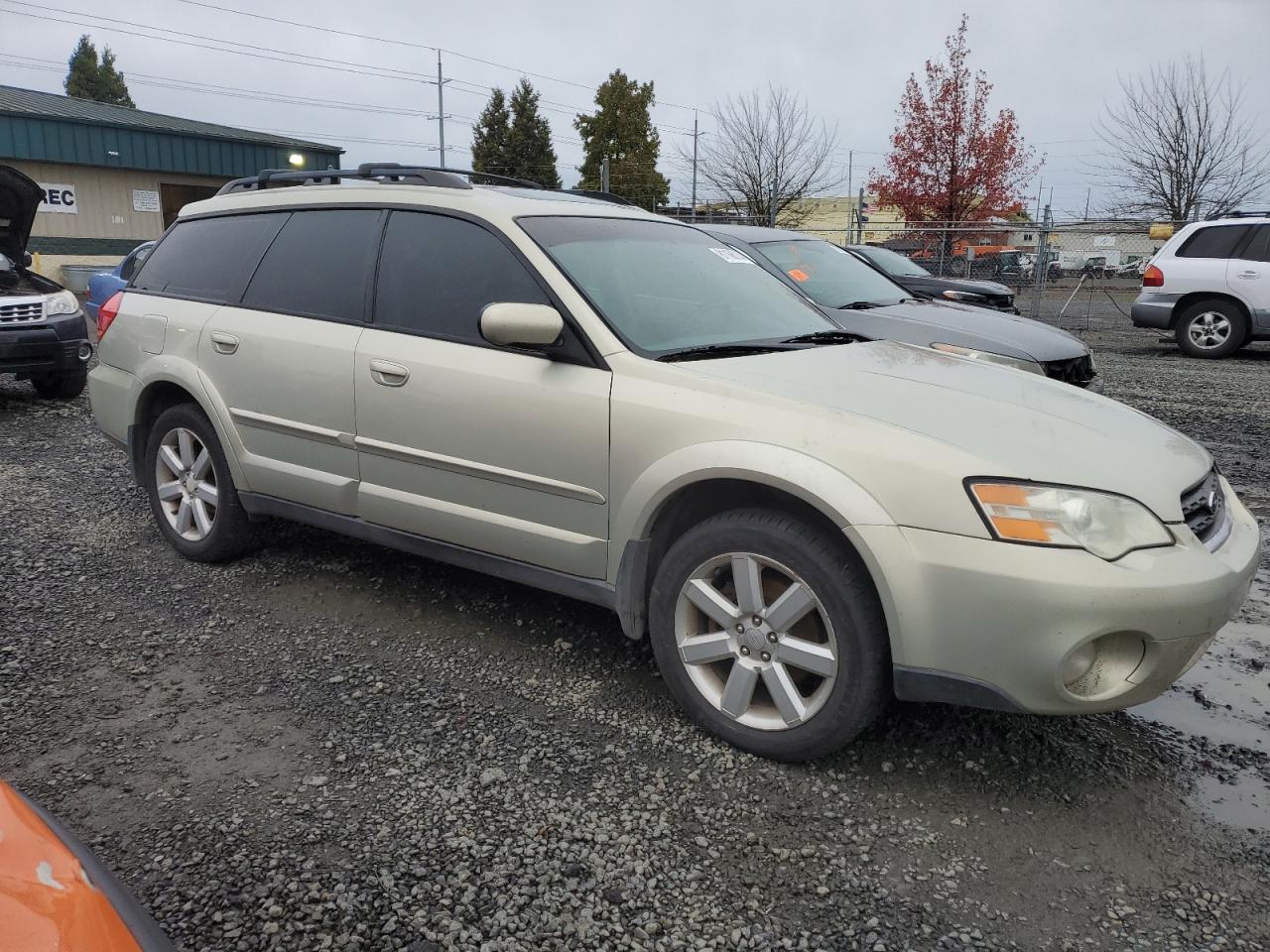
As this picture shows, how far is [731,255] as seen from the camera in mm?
4211

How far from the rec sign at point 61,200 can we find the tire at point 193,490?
81.1ft

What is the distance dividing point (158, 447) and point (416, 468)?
181 cm

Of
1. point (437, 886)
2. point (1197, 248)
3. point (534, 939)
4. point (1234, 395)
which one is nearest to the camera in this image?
point (534, 939)

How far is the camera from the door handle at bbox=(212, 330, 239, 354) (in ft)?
13.9

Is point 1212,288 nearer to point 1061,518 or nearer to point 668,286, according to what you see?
point 668,286

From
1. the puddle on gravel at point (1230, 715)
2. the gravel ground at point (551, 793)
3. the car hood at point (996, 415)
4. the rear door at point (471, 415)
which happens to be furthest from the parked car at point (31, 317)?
the puddle on gravel at point (1230, 715)

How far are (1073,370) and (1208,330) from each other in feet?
23.9

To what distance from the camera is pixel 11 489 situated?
241 inches

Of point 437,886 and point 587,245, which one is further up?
point 587,245

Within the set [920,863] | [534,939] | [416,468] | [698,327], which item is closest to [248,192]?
[416,468]

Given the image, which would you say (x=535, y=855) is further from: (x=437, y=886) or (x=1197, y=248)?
(x=1197, y=248)

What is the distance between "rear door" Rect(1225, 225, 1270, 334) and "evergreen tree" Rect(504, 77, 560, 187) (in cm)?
4216

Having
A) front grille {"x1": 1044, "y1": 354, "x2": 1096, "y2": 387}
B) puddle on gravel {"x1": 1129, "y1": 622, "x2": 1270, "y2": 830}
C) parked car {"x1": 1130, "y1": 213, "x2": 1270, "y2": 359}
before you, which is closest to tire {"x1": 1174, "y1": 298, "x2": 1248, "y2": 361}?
parked car {"x1": 1130, "y1": 213, "x2": 1270, "y2": 359}

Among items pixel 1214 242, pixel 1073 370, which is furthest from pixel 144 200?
pixel 1073 370
